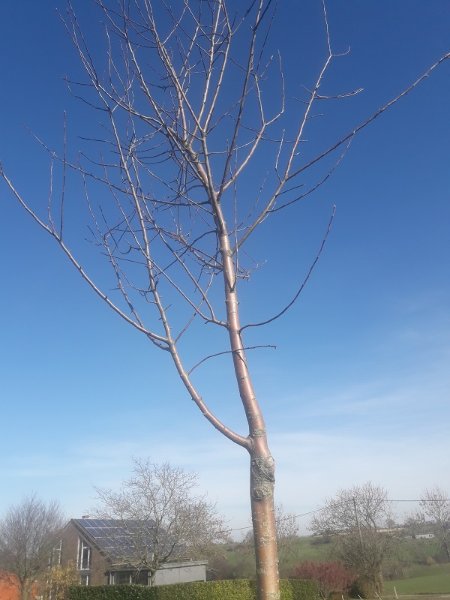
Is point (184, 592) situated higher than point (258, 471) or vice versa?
point (258, 471)

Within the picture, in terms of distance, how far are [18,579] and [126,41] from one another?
35.9m

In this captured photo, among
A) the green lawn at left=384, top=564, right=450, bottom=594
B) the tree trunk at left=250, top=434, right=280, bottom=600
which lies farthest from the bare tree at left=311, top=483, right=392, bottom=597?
the tree trunk at left=250, top=434, right=280, bottom=600

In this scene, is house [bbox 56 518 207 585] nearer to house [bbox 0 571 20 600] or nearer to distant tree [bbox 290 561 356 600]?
house [bbox 0 571 20 600]

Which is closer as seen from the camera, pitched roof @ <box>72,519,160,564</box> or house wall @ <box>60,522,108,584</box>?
pitched roof @ <box>72,519,160,564</box>

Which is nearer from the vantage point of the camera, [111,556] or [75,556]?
[111,556]

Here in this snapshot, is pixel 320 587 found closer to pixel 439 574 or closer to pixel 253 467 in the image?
pixel 439 574

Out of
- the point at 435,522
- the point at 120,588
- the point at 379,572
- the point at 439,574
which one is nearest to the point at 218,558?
the point at 379,572

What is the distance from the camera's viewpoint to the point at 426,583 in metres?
35.6

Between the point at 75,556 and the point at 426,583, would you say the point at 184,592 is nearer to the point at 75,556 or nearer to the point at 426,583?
the point at 75,556

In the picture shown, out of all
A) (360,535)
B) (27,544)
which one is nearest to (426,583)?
(360,535)

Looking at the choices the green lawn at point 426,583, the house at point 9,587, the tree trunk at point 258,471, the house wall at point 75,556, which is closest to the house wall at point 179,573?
the house wall at point 75,556

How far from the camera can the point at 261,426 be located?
2.52m

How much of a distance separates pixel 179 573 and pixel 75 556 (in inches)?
474

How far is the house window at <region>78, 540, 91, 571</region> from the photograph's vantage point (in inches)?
1506
